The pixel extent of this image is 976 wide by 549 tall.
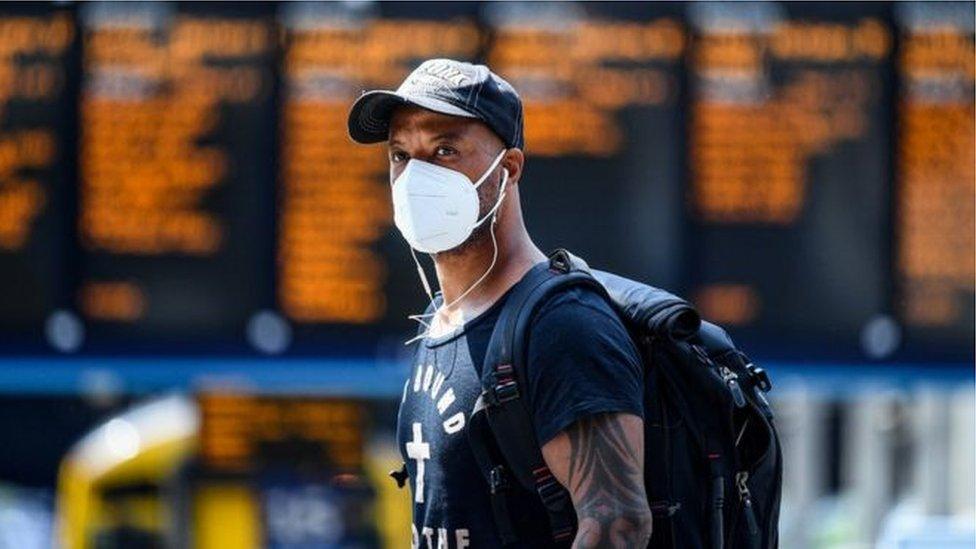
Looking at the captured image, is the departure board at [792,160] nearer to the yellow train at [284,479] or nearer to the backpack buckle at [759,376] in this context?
the yellow train at [284,479]

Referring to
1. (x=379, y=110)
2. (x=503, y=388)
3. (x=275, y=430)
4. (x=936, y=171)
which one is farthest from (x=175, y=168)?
(x=503, y=388)

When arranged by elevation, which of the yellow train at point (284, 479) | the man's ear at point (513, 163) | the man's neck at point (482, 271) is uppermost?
the man's ear at point (513, 163)

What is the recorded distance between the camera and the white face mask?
3076 millimetres

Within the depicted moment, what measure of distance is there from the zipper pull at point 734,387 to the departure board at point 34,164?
4434mm

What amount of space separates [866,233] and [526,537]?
4.32 m

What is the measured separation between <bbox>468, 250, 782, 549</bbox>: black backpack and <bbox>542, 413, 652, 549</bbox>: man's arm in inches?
2.0

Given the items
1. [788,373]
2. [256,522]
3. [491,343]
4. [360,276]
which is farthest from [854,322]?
[491,343]

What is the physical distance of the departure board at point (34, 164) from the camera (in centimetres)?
707

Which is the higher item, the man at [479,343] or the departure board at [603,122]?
the departure board at [603,122]

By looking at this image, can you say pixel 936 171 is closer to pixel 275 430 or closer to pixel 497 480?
pixel 275 430

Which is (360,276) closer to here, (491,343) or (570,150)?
(570,150)

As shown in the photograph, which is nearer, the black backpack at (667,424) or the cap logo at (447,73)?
the black backpack at (667,424)

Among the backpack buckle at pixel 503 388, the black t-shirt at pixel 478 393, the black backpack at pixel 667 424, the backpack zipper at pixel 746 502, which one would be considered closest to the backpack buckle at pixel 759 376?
the black backpack at pixel 667 424

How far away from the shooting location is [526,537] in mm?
2896
